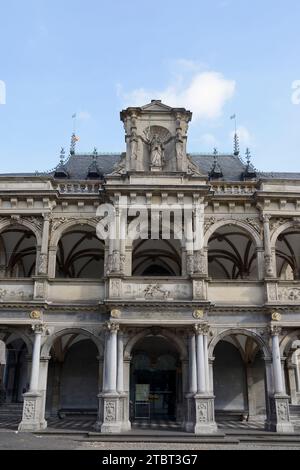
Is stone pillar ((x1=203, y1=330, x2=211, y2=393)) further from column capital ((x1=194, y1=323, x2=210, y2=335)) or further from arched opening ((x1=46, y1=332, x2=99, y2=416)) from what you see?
arched opening ((x1=46, y1=332, x2=99, y2=416))

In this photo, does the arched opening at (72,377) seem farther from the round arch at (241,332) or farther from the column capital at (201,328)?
the column capital at (201,328)

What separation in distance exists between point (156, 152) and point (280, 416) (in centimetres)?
1269

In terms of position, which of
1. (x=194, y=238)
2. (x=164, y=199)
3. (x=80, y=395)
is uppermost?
(x=164, y=199)

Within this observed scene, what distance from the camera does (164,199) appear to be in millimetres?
21734

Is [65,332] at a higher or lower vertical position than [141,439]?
higher

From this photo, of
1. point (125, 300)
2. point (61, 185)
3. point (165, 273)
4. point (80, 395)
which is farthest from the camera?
point (165, 273)

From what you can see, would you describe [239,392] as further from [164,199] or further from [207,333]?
[164,199]

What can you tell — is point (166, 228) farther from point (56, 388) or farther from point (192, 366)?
point (56, 388)

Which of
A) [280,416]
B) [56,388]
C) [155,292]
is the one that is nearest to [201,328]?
[155,292]

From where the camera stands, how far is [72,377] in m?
25.1

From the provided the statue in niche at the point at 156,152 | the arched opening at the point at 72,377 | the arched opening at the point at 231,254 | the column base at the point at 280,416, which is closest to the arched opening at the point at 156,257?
the arched opening at the point at 231,254

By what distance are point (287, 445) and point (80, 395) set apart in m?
11.5

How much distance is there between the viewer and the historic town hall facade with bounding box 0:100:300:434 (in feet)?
65.7
